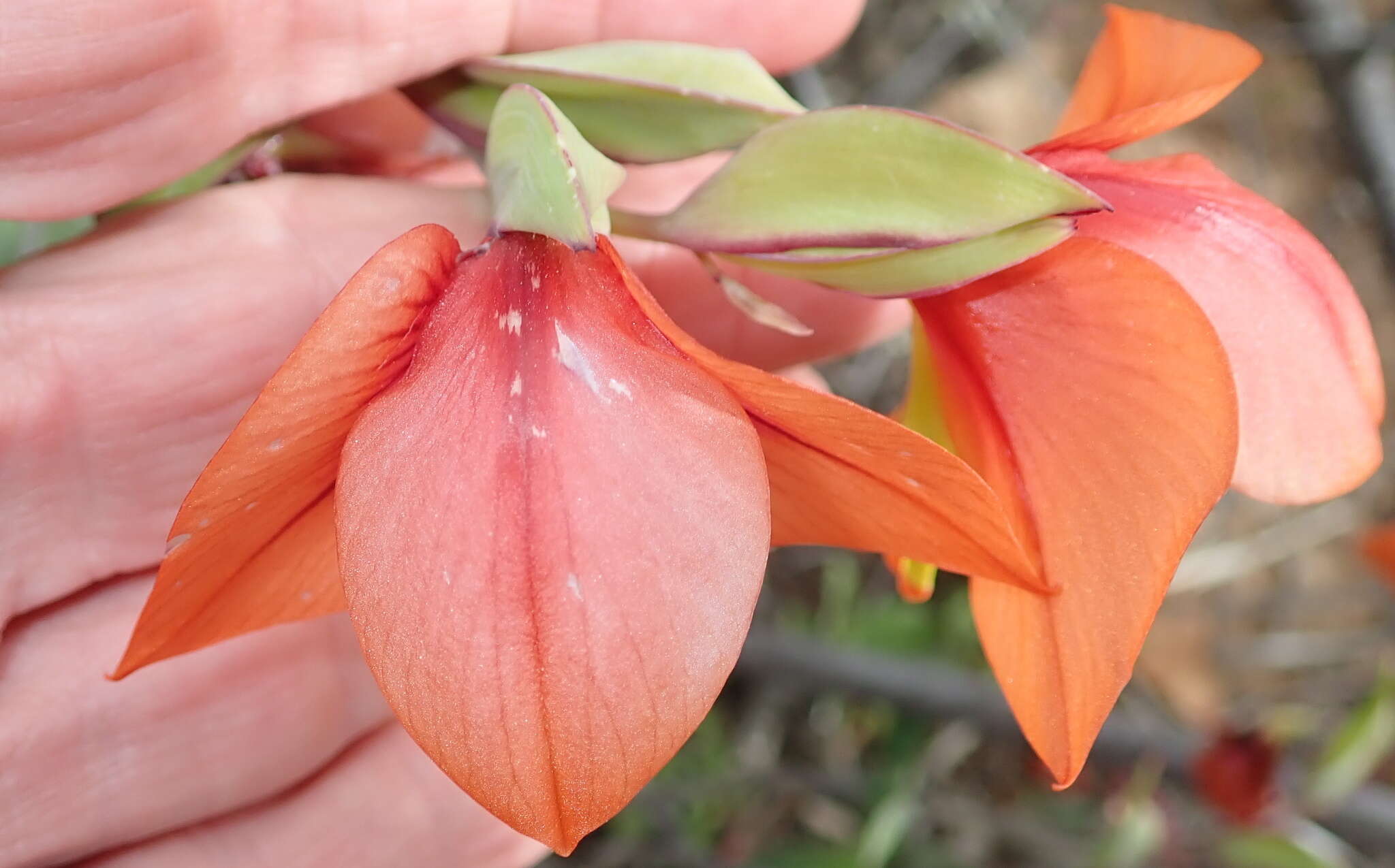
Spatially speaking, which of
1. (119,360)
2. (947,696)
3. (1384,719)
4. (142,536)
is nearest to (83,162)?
(119,360)

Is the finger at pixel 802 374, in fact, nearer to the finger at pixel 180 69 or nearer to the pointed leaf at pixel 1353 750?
the finger at pixel 180 69

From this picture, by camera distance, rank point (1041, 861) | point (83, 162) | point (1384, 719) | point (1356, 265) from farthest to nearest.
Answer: point (1356, 265), point (1041, 861), point (1384, 719), point (83, 162)

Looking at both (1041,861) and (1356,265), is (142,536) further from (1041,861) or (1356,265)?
(1356,265)

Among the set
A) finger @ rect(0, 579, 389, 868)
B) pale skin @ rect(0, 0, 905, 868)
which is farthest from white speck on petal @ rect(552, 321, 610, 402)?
finger @ rect(0, 579, 389, 868)

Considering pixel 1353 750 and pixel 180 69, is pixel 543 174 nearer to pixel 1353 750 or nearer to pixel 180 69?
pixel 180 69

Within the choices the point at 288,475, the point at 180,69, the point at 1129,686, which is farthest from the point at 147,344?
the point at 1129,686

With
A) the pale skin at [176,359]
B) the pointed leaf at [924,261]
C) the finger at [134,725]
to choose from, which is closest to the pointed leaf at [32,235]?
the pale skin at [176,359]
